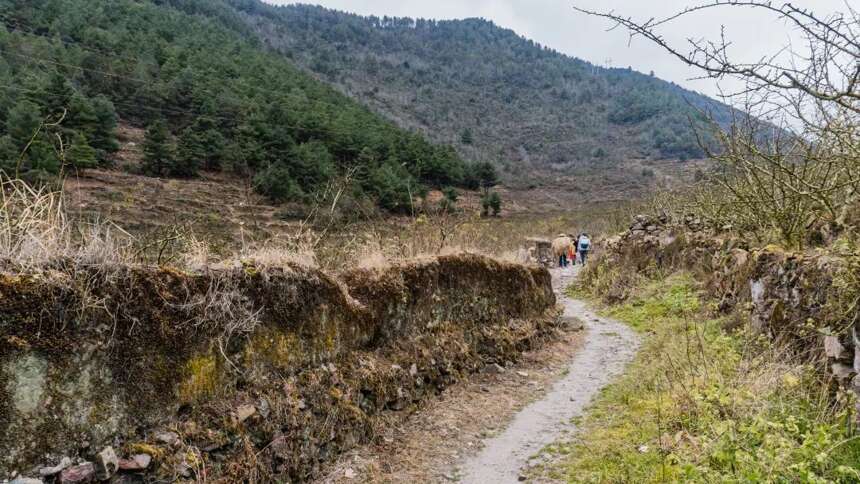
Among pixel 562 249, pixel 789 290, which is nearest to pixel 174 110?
pixel 562 249

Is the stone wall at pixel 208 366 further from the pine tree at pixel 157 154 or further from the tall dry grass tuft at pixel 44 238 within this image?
the pine tree at pixel 157 154

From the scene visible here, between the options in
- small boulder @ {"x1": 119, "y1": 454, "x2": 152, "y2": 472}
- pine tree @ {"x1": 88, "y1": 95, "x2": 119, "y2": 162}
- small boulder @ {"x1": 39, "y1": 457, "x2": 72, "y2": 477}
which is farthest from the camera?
pine tree @ {"x1": 88, "y1": 95, "x2": 119, "y2": 162}

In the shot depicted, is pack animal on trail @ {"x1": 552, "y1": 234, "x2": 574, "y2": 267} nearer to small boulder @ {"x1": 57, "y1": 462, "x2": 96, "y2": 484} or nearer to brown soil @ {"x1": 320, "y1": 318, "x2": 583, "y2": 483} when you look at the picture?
brown soil @ {"x1": 320, "y1": 318, "x2": 583, "y2": 483}

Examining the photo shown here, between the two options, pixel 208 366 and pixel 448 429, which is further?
pixel 448 429

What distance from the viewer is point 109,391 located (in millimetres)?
2918

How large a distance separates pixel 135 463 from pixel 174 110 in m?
42.3

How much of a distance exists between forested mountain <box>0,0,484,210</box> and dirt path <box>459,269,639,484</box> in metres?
12.9

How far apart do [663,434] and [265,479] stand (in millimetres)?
3354

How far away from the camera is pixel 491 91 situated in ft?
412

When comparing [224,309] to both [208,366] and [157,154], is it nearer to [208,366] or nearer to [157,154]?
[208,366]

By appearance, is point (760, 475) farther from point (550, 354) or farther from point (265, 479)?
point (550, 354)

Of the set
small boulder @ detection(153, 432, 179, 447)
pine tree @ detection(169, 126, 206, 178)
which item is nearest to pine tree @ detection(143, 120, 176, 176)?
pine tree @ detection(169, 126, 206, 178)

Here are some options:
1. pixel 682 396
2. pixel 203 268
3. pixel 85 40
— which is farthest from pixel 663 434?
pixel 85 40

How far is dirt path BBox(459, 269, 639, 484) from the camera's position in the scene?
4488 millimetres
